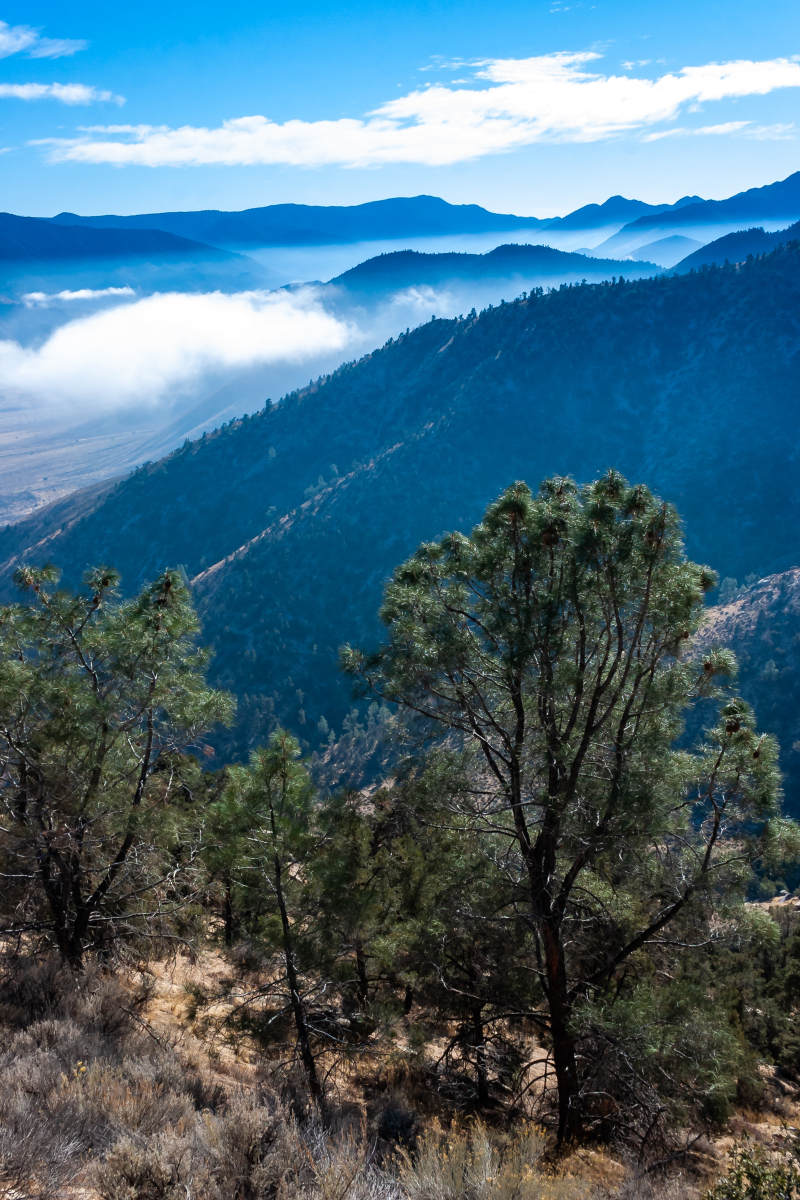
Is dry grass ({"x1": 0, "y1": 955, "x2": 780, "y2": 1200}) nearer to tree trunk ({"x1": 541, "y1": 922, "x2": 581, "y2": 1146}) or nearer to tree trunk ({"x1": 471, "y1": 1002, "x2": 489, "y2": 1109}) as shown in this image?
tree trunk ({"x1": 541, "y1": 922, "x2": 581, "y2": 1146})

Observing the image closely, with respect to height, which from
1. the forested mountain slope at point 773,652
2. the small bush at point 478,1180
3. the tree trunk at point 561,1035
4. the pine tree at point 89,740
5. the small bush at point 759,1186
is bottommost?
the forested mountain slope at point 773,652

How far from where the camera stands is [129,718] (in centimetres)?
949

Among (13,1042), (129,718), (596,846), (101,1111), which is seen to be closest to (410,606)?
(596,846)

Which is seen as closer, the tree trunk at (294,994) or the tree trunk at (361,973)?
the tree trunk at (294,994)

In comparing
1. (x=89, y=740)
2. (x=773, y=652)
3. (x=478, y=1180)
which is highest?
(x=89, y=740)

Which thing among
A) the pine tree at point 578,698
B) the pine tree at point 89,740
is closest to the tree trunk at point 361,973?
the pine tree at point 89,740

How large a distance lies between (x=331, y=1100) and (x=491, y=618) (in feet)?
24.5

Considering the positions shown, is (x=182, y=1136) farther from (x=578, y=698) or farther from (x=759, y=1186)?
(x=578, y=698)

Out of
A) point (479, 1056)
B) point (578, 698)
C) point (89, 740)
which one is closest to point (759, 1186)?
point (578, 698)

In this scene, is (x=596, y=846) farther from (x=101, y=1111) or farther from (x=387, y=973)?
(x=387, y=973)

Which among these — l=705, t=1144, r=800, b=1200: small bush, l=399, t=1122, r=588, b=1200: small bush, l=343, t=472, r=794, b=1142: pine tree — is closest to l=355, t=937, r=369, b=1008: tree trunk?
l=343, t=472, r=794, b=1142: pine tree

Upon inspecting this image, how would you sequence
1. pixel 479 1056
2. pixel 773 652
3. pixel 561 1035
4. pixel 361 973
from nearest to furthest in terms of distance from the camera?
pixel 561 1035 < pixel 479 1056 < pixel 361 973 < pixel 773 652

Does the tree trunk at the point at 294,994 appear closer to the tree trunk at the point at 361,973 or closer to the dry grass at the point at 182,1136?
the dry grass at the point at 182,1136

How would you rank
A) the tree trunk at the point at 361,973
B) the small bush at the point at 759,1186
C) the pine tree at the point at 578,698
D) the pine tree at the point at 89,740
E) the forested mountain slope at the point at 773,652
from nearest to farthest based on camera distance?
1. the small bush at the point at 759,1186
2. the pine tree at the point at 578,698
3. the pine tree at the point at 89,740
4. the tree trunk at the point at 361,973
5. the forested mountain slope at the point at 773,652
